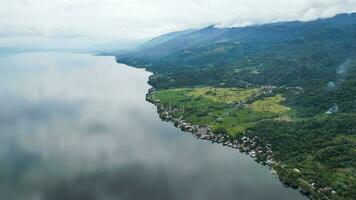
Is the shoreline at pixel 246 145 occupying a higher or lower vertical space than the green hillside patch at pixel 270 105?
lower

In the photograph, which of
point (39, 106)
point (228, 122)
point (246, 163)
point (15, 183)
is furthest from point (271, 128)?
point (39, 106)

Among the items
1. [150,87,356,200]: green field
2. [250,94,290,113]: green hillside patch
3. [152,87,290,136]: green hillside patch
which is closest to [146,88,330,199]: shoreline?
[150,87,356,200]: green field

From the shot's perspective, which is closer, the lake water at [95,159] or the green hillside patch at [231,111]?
the lake water at [95,159]

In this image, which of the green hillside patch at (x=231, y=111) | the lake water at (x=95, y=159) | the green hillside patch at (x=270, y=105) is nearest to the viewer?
the lake water at (x=95, y=159)

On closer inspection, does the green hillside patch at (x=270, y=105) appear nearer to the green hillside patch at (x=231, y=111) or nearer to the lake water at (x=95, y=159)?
the green hillside patch at (x=231, y=111)

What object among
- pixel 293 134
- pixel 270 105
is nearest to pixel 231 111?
pixel 270 105

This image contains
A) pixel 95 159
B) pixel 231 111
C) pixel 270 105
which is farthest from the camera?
pixel 270 105

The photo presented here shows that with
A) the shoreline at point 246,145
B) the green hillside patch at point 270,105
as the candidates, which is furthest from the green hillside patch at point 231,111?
the shoreline at point 246,145

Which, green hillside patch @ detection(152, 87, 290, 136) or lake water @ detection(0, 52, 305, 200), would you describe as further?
green hillside patch @ detection(152, 87, 290, 136)

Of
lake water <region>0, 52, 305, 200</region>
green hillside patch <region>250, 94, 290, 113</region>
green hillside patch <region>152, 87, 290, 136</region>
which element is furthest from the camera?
green hillside patch <region>250, 94, 290, 113</region>

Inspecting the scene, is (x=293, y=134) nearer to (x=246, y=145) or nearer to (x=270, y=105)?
(x=246, y=145)

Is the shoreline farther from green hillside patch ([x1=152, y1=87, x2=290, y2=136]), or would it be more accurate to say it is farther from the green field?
green hillside patch ([x1=152, y1=87, x2=290, y2=136])
